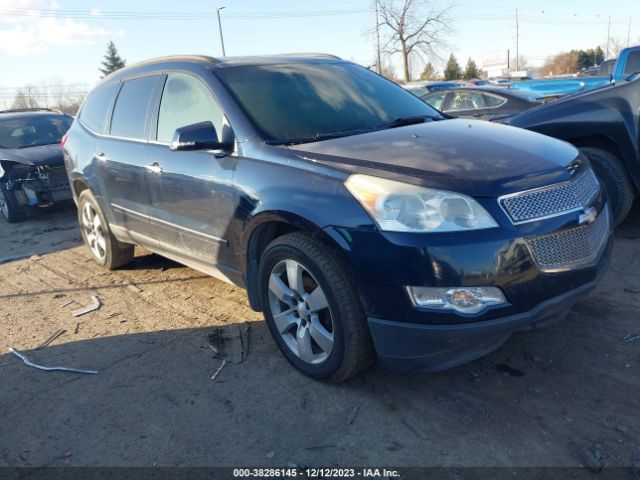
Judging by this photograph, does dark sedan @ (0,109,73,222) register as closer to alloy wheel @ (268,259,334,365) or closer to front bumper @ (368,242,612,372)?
alloy wheel @ (268,259,334,365)

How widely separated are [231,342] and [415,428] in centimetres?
149

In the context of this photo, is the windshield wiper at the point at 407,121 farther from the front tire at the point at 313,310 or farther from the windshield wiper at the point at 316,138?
the front tire at the point at 313,310

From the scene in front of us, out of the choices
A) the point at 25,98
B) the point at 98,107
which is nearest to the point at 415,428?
the point at 98,107

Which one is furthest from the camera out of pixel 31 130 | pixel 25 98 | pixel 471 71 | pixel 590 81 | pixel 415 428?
pixel 471 71

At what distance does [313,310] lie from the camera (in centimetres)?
288

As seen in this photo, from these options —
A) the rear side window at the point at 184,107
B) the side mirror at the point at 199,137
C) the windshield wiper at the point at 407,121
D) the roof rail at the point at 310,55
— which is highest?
the roof rail at the point at 310,55

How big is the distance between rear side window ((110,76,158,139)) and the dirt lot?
154cm

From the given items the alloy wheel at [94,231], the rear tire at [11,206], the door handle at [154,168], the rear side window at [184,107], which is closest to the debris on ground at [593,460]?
the rear side window at [184,107]

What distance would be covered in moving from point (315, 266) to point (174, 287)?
2373 millimetres

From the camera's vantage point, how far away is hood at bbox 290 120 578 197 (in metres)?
2.55

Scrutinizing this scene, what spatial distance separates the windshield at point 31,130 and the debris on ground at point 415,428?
7.99 metres

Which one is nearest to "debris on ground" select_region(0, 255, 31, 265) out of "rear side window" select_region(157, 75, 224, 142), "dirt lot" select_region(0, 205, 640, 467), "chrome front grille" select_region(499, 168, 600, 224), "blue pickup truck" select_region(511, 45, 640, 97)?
"dirt lot" select_region(0, 205, 640, 467)

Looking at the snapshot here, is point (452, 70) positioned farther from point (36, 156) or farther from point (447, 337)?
point (447, 337)

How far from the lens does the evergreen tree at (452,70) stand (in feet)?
186
